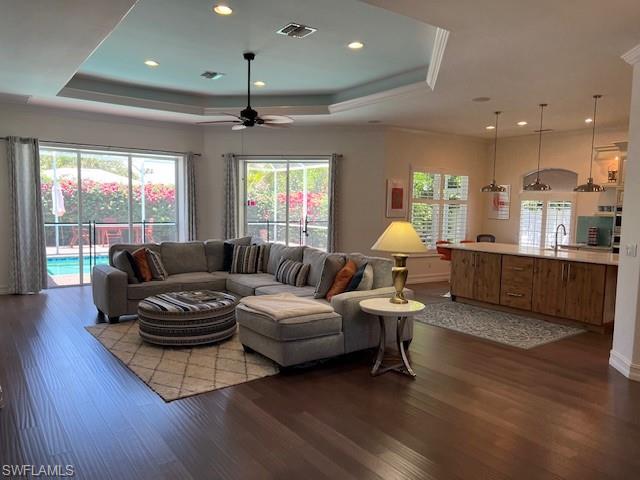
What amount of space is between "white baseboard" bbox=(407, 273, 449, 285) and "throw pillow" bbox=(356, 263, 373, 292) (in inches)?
158

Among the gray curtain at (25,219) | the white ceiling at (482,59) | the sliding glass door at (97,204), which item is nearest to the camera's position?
the white ceiling at (482,59)

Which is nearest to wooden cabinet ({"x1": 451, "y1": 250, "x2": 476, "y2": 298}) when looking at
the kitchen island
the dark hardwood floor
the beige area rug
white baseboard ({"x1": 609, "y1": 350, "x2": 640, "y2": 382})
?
the kitchen island

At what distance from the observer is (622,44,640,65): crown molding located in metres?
3.92

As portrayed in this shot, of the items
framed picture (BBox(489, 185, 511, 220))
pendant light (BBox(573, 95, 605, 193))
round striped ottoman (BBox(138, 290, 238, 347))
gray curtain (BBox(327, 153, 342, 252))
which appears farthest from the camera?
framed picture (BBox(489, 185, 511, 220))

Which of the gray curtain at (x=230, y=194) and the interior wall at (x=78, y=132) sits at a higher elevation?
the interior wall at (x=78, y=132)

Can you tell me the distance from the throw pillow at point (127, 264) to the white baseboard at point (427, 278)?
506 cm

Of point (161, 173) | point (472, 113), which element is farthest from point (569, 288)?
point (161, 173)

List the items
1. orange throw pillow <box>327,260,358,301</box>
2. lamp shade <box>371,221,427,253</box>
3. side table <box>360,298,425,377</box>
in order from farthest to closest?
orange throw pillow <box>327,260,358,301</box>, lamp shade <box>371,221,427,253</box>, side table <box>360,298,425,377</box>

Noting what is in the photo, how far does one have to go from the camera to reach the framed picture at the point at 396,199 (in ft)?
27.4

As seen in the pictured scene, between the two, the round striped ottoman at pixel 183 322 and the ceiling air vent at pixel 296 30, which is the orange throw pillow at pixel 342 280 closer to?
the round striped ottoman at pixel 183 322

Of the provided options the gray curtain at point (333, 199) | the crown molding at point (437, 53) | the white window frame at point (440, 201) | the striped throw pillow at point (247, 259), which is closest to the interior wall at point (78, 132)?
the gray curtain at point (333, 199)

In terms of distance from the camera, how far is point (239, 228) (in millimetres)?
8875

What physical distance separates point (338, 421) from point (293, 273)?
2.80 meters

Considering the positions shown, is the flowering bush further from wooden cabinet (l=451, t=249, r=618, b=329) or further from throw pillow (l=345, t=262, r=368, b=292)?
wooden cabinet (l=451, t=249, r=618, b=329)
